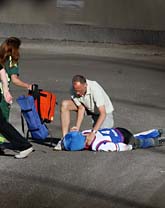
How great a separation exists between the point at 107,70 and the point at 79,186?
29.4 feet

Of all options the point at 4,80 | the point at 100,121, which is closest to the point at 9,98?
the point at 4,80

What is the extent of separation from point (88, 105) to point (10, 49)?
47.6 inches

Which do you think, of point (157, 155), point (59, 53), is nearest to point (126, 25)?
point (59, 53)

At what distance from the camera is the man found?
30.0ft

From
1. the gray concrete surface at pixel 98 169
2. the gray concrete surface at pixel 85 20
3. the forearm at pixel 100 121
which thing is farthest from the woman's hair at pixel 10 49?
the gray concrete surface at pixel 85 20

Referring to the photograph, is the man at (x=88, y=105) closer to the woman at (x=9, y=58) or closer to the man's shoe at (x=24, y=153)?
the man's shoe at (x=24, y=153)

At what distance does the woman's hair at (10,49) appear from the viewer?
365 inches

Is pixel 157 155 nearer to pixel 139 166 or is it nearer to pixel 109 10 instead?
pixel 139 166

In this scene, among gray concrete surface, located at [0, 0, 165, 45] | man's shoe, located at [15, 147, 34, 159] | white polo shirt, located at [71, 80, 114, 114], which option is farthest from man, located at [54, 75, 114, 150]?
gray concrete surface, located at [0, 0, 165, 45]

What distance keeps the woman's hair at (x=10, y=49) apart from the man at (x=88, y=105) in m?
0.81

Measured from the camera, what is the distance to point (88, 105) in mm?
9461

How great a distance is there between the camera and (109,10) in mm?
21094

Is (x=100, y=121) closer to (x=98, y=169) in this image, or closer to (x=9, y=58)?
(x=98, y=169)

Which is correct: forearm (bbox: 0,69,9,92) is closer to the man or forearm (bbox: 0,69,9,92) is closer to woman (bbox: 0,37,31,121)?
woman (bbox: 0,37,31,121)
